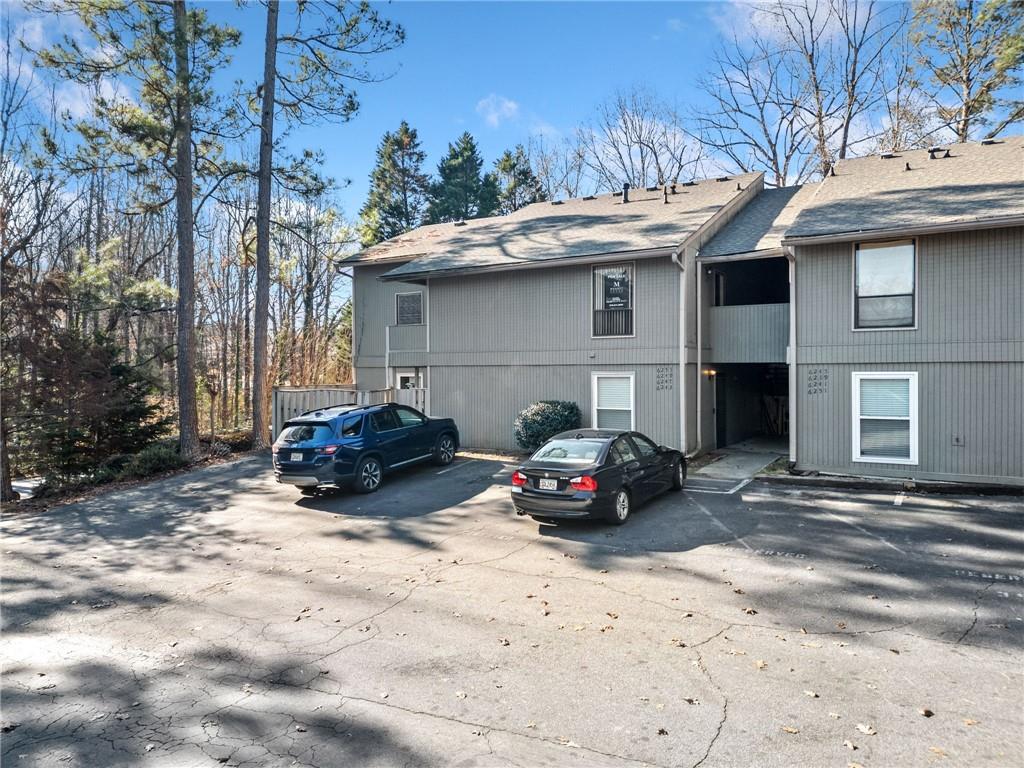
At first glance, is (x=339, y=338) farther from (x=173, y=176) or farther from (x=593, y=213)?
(x=593, y=213)

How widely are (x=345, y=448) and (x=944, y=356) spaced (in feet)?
39.1

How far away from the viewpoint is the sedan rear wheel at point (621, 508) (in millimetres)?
9584

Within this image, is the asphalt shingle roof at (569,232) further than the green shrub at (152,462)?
Yes

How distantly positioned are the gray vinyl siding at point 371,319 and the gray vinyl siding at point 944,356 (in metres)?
13.8

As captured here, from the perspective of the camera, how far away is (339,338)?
1377 inches

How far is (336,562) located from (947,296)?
12.3 meters

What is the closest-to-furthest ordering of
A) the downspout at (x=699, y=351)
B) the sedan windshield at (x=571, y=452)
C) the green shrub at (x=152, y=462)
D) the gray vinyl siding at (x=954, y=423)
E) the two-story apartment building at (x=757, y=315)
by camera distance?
the sedan windshield at (x=571, y=452) → the gray vinyl siding at (x=954, y=423) → the two-story apartment building at (x=757, y=315) → the downspout at (x=699, y=351) → the green shrub at (x=152, y=462)

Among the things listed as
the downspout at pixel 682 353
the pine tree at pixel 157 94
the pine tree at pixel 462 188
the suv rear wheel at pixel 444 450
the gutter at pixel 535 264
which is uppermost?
the pine tree at pixel 462 188

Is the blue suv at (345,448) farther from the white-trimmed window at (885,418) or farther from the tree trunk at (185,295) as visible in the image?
the white-trimmed window at (885,418)

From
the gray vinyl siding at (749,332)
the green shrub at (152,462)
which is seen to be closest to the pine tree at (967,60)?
the gray vinyl siding at (749,332)

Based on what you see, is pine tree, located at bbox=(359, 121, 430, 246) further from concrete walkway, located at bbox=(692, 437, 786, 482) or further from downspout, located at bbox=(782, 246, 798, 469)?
downspout, located at bbox=(782, 246, 798, 469)

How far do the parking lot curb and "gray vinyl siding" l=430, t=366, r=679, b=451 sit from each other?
288 cm

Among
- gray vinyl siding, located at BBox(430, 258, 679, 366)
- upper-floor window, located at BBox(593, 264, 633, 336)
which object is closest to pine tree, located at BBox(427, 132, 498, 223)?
gray vinyl siding, located at BBox(430, 258, 679, 366)

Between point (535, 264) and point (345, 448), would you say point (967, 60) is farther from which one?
point (345, 448)
